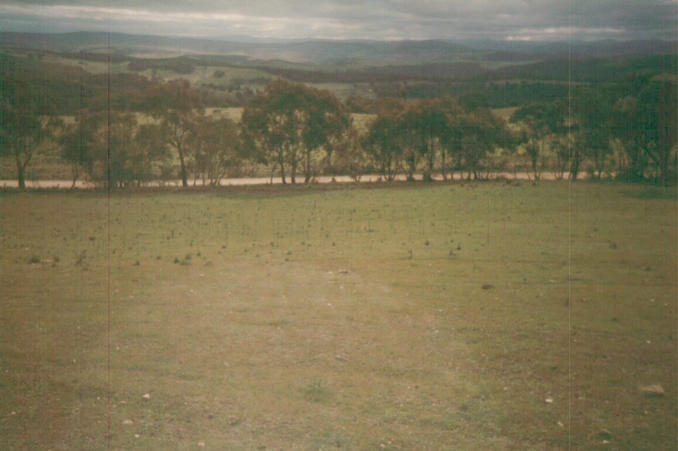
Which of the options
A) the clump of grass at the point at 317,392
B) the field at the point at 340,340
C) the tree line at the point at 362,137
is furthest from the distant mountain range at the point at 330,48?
the clump of grass at the point at 317,392

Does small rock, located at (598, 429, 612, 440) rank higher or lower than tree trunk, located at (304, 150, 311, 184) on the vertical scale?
lower

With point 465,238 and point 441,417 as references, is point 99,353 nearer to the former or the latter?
point 441,417

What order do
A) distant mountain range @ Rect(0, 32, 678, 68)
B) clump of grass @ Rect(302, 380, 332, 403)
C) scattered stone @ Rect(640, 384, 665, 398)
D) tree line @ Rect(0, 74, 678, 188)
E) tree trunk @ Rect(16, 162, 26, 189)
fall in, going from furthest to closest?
tree line @ Rect(0, 74, 678, 188) → tree trunk @ Rect(16, 162, 26, 189) → distant mountain range @ Rect(0, 32, 678, 68) → scattered stone @ Rect(640, 384, 665, 398) → clump of grass @ Rect(302, 380, 332, 403)

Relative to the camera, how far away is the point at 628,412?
24.8ft

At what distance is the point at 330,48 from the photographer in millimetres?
47938

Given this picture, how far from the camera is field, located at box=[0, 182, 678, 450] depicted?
714 cm

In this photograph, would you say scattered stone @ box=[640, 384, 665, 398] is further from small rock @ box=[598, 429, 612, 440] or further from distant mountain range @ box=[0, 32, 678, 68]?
distant mountain range @ box=[0, 32, 678, 68]

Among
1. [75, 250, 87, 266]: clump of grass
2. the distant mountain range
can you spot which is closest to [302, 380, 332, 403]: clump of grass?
[75, 250, 87, 266]: clump of grass

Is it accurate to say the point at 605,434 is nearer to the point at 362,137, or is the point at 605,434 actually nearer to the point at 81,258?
the point at 81,258

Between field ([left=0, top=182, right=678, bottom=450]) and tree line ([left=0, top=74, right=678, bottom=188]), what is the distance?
17.2 m

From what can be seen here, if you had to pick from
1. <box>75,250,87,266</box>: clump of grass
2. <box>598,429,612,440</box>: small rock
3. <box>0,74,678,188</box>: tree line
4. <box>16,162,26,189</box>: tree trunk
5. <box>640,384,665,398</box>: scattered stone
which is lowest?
<box>598,429,612,440</box>: small rock

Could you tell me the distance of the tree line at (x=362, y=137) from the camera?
36.3 m

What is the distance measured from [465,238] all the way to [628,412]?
1322cm

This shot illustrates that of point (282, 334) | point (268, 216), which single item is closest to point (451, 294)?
point (282, 334)
